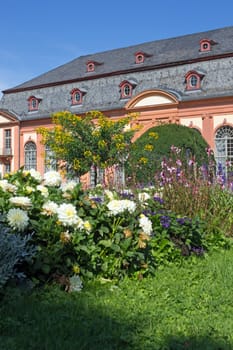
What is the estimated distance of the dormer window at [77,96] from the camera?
36281 millimetres

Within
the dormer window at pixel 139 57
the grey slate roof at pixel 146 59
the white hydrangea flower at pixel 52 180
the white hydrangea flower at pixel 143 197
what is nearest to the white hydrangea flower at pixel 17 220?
the white hydrangea flower at pixel 52 180

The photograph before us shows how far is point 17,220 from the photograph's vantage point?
4.07 m

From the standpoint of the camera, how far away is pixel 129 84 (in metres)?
33.5

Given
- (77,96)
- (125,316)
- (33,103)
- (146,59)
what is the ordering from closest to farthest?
1. (125,316)
2. (146,59)
3. (77,96)
4. (33,103)

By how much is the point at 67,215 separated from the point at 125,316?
1.04m

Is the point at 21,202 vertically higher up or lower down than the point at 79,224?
higher up

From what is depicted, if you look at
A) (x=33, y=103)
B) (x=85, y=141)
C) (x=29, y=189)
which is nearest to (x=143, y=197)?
(x=29, y=189)

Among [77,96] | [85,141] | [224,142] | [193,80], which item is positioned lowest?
[85,141]

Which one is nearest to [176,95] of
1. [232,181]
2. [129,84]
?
[129,84]

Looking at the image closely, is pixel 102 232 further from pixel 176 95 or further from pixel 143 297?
pixel 176 95

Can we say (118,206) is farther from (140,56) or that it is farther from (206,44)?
(140,56)

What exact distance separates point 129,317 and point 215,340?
64cm

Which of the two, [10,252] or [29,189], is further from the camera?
[29,189]

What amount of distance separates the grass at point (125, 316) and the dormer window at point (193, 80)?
88.8 feet
